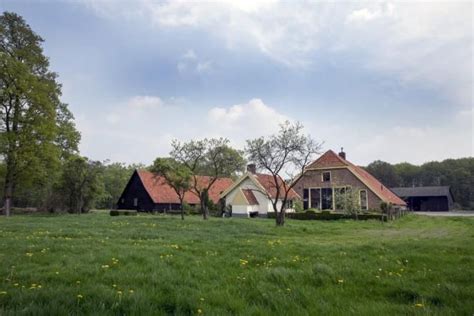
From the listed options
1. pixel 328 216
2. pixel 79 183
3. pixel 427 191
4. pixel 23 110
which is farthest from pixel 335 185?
pixel 427 191

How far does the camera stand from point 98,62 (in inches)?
680

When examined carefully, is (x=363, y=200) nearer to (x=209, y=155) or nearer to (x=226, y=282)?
(x=209, y=155)

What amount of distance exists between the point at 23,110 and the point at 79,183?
474 inches

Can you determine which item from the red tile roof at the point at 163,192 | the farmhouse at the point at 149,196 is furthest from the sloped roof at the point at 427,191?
the farmhouse at the point at 149,196

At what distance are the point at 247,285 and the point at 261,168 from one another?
23.1 meters

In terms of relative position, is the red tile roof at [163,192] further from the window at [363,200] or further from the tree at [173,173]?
the window at [363,200]

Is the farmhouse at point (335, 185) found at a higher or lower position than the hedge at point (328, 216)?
higher

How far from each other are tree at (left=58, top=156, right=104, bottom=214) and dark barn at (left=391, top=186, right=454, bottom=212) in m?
65.1

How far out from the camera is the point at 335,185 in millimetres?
47188

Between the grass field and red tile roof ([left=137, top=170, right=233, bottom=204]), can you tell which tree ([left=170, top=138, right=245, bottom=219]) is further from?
the grass field

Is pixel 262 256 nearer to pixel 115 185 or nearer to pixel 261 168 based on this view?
pixel 261 168

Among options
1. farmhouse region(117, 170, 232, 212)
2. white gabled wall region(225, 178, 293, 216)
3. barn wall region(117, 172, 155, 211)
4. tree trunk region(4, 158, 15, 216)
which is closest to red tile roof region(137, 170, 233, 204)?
farmhouse region(117, 170, 232, 212)

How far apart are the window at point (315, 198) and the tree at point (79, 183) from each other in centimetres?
2666

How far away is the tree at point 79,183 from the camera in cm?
4134
